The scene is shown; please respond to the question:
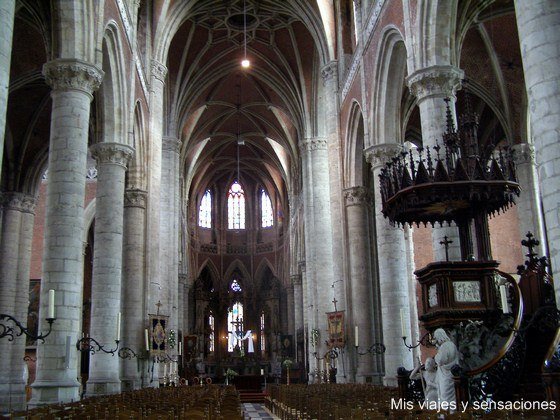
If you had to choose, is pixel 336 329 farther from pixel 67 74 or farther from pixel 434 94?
pixel 67 74

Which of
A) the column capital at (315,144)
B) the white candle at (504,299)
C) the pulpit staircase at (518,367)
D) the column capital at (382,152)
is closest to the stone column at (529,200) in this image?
the column capital at (382,152)

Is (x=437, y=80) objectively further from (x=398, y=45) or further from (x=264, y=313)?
(x=264, y=313)

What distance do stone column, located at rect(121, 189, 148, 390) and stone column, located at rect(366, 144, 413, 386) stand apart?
7.57 metres

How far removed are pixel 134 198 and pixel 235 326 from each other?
29.4 meters

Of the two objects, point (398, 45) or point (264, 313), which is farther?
point (264, 313)

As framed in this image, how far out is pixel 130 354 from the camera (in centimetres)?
1925

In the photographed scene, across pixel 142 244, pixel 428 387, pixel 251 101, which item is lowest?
pixel 428 387

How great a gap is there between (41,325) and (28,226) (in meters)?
13.7

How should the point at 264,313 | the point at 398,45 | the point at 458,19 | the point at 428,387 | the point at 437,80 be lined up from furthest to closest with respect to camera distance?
the point at 264,313 → the point at 398,45 → the point at 458,19 → the point at 437,80 → the point at 428,387

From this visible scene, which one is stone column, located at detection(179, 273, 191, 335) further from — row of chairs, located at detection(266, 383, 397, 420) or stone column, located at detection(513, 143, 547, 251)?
row of chairs, located at detection(266, 383, 397, 420)

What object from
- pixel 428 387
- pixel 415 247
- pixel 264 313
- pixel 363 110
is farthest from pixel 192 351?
pixel 428 387

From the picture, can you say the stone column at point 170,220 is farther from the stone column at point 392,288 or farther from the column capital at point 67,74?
the column capital at point 67,74

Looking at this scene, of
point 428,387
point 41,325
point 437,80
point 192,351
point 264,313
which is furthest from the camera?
point 264,313

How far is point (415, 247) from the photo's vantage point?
26.6 m
